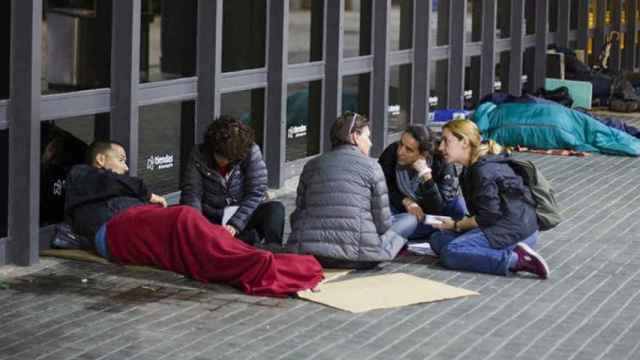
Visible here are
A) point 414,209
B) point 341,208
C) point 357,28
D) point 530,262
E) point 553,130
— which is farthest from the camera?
point 553,130

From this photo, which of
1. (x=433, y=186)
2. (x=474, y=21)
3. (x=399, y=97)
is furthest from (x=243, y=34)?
(x=474, y=21)

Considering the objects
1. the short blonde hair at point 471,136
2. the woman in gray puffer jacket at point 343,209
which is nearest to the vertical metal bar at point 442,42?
the short blonde hair at point 471,136

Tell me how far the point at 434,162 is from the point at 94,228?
2.55 m

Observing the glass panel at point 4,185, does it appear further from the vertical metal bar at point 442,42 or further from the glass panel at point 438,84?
the vertical metal bar at point 442,42

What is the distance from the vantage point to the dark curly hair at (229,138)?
10719 mm

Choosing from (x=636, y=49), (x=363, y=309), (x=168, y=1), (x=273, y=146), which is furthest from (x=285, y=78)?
(x=636, y=49)

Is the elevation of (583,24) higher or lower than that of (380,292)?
higher

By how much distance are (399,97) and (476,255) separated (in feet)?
24.2

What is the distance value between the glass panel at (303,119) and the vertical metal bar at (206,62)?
6.28ft

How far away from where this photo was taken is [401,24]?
57.9 feet

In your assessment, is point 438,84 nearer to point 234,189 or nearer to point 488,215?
point 234,189

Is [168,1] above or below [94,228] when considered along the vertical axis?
above

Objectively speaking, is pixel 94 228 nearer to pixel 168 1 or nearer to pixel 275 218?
pixel 275 218

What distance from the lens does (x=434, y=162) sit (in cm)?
1162
